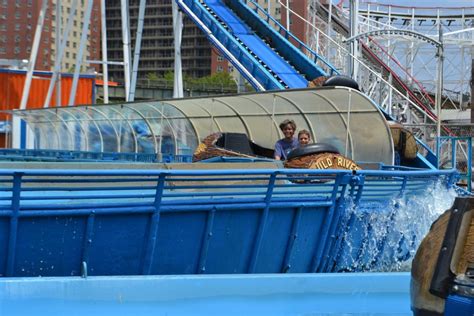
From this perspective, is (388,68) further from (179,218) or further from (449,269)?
(449,269)

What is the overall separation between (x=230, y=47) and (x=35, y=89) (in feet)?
62.2

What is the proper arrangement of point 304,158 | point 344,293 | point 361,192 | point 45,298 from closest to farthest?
1. point 45,298
2. point 344,293
3. point 361,192
4. point 304,158

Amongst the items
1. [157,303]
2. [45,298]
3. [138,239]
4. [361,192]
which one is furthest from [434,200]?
[45,298]

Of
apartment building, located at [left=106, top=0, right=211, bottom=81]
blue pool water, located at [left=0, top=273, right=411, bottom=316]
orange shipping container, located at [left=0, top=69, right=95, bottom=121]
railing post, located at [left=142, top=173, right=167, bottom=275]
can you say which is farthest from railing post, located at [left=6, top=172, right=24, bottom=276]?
apartment building, located at [left=106, top=0, right=211, bottom=81]

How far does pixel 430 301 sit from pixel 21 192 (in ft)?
13.0

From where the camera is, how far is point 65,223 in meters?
6.72

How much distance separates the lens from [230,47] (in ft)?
84.1

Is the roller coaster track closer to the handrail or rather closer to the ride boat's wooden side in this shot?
the handrail

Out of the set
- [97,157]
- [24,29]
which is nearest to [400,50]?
[97,157]

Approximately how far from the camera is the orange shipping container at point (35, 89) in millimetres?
40441

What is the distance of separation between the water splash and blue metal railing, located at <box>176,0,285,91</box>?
1405 centimetres

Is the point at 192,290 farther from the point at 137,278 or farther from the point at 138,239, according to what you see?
the point at 138,239

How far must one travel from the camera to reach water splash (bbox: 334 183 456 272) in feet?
27.6

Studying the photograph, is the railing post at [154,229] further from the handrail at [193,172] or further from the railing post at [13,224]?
the railing post at [13,224]
